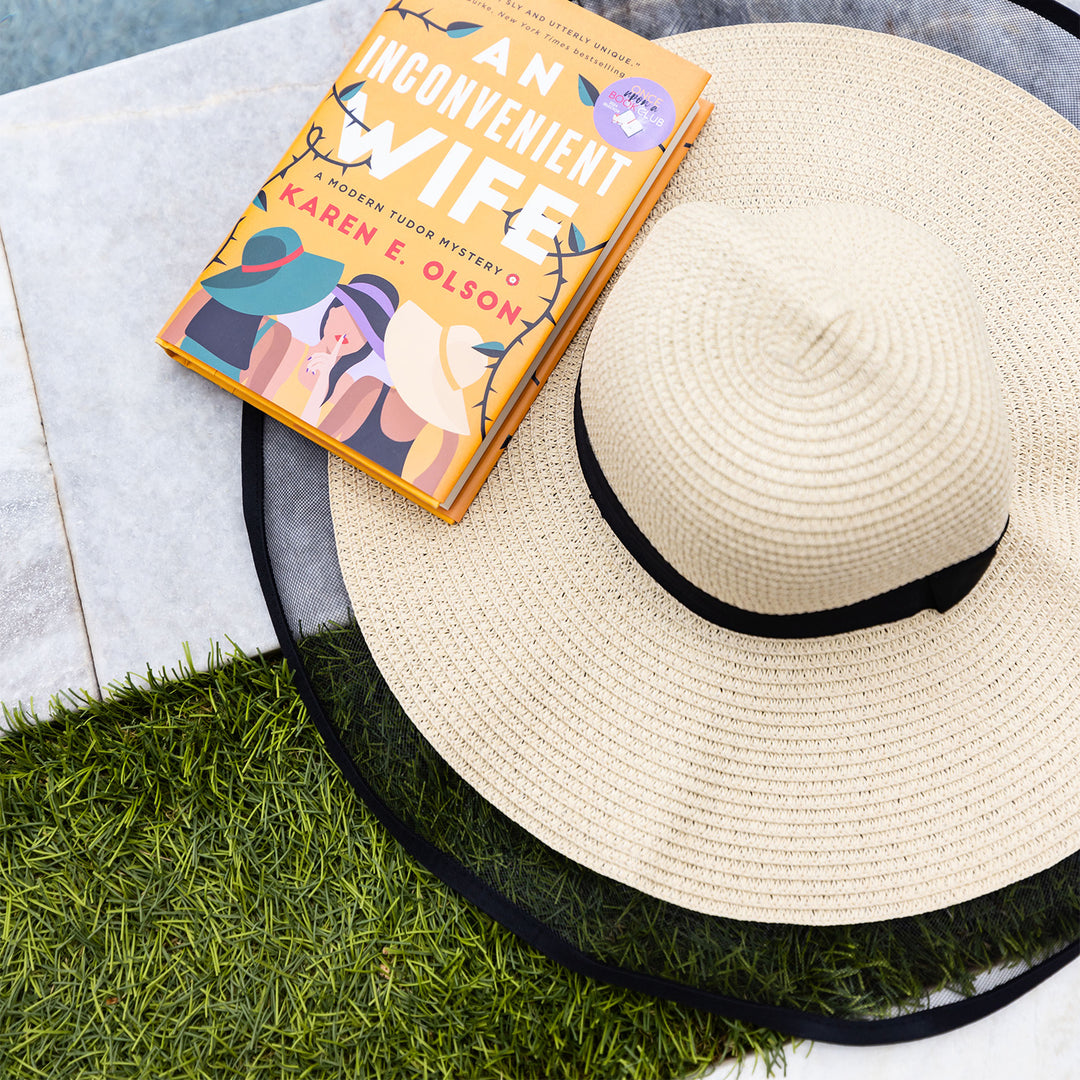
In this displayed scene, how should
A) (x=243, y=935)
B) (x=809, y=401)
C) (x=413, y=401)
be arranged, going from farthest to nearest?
(x=243, y=935)
(x=413, y=401)
(x=809, y=401)

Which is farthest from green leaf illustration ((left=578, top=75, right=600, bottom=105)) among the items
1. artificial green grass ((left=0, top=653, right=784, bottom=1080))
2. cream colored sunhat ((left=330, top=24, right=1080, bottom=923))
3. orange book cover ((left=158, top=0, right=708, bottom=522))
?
artificial green grass ((left=0, top=653, right=784, bottom=1080))

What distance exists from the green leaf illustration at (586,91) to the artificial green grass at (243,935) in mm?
762

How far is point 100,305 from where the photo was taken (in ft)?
3.63

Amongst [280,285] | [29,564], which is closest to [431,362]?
[280,285]

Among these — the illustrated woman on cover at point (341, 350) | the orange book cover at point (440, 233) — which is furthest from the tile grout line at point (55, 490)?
the illustrated woman on cover at point (341, 350)

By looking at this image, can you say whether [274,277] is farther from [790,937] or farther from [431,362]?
[790,937]

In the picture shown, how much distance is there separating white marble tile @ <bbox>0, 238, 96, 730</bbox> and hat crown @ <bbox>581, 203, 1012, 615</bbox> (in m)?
0.78

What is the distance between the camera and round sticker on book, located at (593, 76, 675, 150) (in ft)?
3.02

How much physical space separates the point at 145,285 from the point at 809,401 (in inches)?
34.9

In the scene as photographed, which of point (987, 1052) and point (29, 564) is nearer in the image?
point (987, 1052)

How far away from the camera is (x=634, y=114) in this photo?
3.03ft

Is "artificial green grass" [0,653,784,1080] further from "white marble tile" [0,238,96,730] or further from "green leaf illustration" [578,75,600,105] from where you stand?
"green leaf illustration" [578,75,600,105]

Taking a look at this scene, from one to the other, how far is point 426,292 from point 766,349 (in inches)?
16.0

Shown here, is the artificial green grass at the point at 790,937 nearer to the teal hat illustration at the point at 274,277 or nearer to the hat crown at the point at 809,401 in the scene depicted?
the hat crown at the point at 809,401
